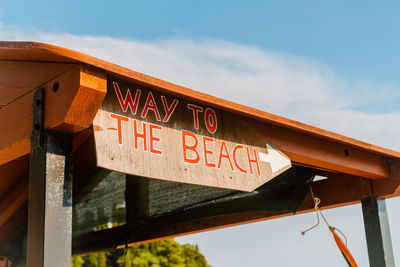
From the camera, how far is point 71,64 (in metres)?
2.60

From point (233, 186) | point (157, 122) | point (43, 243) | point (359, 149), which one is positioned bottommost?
point (43, 243)

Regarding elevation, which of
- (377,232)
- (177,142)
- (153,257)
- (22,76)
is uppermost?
(153,257)

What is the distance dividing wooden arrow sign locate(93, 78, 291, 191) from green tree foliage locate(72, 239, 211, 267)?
7.43m

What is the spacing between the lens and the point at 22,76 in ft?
9.59

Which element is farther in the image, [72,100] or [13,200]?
[13,200]

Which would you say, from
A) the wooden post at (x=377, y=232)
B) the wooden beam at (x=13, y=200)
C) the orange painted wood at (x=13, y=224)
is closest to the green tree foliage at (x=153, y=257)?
the orange painted wood at (x=13, y=224)

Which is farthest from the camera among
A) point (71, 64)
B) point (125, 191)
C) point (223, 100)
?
point (125, 191)

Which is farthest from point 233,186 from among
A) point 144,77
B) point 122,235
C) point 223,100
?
point 122,235

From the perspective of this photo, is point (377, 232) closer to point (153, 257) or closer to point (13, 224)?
point (13, 224)

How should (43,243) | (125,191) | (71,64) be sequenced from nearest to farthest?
(43,243) < (71,64) < (125,191)

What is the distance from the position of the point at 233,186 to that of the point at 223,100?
491 mm

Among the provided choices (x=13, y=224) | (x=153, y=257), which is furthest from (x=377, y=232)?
(x=153, y=257)

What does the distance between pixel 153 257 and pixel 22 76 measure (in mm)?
8821

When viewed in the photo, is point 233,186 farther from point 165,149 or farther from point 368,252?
point 368,252
